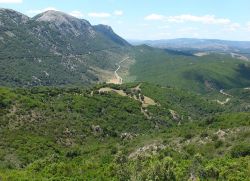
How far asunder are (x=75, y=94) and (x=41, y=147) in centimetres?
7088

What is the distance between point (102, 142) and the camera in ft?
487

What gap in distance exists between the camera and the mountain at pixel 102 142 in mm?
80375

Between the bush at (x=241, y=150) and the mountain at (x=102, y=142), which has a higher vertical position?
the bush at (x=241, y=150)

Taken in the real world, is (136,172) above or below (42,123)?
above

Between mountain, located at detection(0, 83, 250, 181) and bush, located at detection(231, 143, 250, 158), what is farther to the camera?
bush, located at detection(231, 143, 250, 158)

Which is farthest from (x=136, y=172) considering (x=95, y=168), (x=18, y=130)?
(x=18, y=130)

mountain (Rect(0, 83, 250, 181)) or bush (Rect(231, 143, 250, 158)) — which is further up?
bush (Rect(231, 143, 250, 158))

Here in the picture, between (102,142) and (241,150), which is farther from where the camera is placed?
(102,142)

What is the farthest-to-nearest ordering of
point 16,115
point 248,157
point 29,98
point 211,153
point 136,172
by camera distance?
1. point 29,98
2. point 16,115
3. point 211,153
4. point 248,157
5. point 136,172

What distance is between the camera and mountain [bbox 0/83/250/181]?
264ft

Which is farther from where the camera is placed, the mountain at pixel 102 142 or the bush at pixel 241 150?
the bush at pixel 241 150

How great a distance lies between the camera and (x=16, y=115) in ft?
454

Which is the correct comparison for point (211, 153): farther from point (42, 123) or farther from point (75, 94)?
point (75, 94)

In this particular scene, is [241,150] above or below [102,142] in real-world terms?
above
